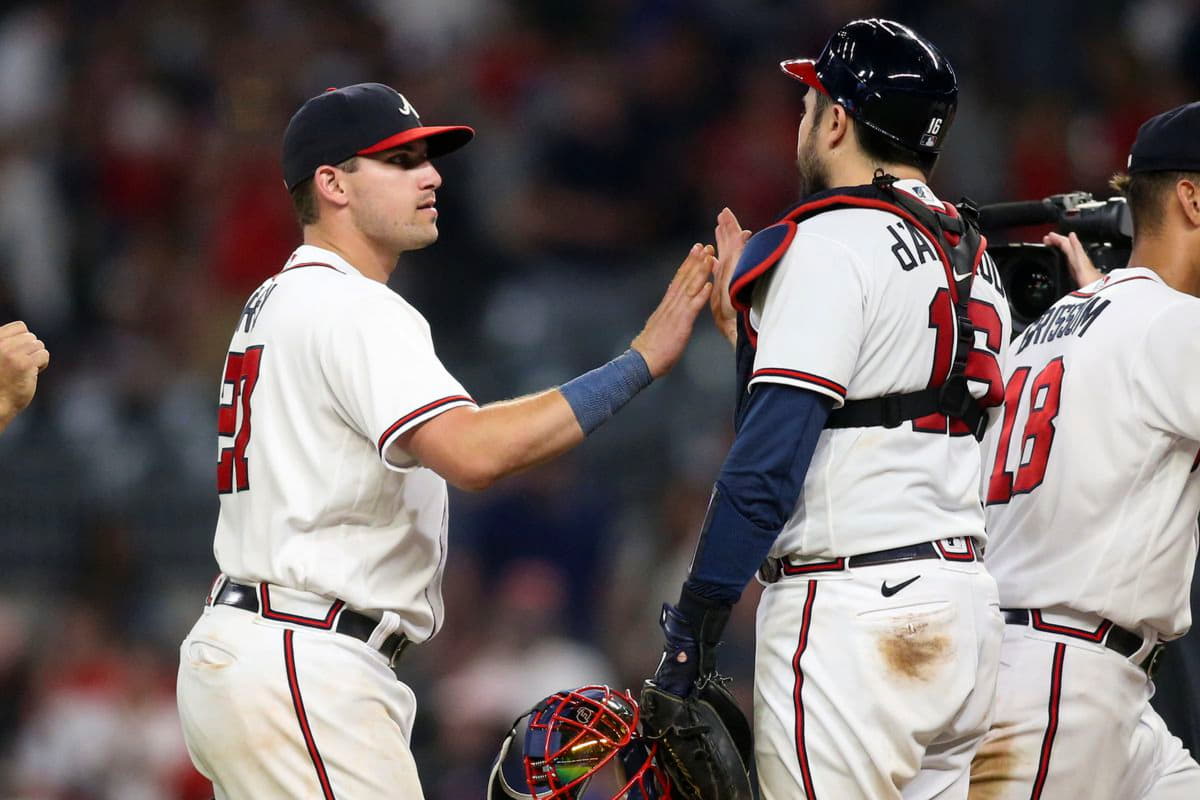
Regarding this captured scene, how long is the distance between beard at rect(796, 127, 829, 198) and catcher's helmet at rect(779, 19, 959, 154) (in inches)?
5.0

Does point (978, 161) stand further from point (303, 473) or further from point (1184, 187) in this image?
point (303, 473)

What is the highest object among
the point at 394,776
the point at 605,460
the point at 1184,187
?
the point at 1184,187

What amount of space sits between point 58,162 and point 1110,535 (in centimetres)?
797

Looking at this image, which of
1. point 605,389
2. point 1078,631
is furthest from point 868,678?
point 605,389

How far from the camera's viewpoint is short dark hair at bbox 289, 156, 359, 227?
3.92 metres

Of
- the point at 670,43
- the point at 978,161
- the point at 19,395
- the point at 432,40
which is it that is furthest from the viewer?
the point at 432,40

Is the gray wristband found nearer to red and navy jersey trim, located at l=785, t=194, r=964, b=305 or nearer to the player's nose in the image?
red and navy jersey trim, located at l=785, t=194, r=964, b=305

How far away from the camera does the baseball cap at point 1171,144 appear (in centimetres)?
384

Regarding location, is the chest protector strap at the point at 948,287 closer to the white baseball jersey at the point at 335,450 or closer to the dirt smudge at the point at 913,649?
the dirt smudge at the point at 913,649

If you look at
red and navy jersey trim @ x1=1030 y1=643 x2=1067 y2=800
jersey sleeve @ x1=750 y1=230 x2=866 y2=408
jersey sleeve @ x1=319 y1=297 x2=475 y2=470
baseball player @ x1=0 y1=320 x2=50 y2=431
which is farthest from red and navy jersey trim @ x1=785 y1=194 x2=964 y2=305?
baseball player @ x1=0 y1=320 x2=50 y2=431

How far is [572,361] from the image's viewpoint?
8.24 meters

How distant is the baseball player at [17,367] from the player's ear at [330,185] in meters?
0.77

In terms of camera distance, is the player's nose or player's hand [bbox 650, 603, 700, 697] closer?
player's hand [bbox 650, 603, 700, 697]

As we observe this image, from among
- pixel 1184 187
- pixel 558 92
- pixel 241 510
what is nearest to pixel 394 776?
pixel 241 510
